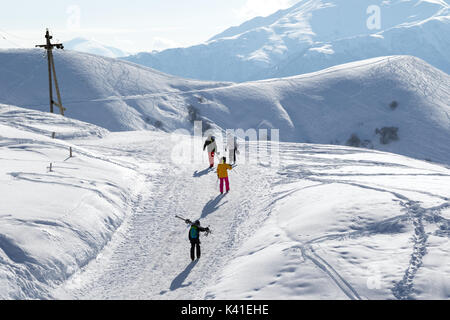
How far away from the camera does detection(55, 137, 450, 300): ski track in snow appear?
10891 mm

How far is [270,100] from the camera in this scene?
86.0m

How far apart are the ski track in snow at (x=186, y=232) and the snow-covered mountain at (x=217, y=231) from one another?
51 mm

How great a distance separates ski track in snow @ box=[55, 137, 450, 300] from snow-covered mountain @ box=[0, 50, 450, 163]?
156ft

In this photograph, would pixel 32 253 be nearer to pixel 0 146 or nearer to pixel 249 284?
pixel 249 284

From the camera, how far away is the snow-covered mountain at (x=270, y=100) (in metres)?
70.4

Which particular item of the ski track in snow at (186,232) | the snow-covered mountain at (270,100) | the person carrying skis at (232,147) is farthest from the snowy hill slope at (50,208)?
the snow-covered mountain at (270,100)

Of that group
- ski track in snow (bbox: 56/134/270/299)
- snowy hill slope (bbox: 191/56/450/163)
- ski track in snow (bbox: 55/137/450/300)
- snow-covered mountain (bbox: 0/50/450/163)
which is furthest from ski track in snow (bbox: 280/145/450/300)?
snow-covered mountain (bbox: 0/50/450/163)

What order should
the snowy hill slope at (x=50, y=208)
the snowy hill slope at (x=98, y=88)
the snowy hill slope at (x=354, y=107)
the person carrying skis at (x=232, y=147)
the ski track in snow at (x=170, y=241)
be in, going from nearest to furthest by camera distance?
the snowy hill slope at (x=50, y=208) < the ski track in snow at (x=170, y=241) < the person carrying skis at (x=232, y=147) < the snowy hill slope at (x=98, y=88) < the snowy hill slope at (x=354, y=107)

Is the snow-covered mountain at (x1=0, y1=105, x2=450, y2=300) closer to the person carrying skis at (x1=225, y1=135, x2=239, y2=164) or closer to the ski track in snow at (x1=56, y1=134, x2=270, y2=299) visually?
the ski track in snow at (x1=56, y1=134, x2=270, y2=299)

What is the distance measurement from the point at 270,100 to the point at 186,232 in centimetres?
7378

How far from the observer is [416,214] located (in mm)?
13180

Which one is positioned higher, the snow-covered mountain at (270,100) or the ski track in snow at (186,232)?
the snow-covered mountain at (270,100)

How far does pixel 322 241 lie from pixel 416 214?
363cm

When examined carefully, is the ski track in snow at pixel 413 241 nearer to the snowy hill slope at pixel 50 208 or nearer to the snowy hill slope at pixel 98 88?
the snowy hill slope at pixel 50 208
